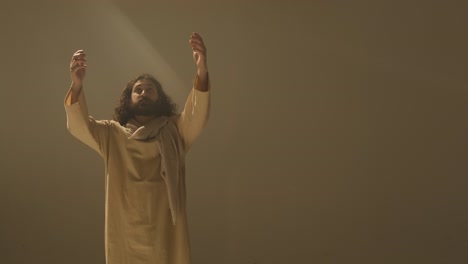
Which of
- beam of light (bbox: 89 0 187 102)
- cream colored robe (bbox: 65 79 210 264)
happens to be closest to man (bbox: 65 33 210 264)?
cream colored robe (bbox: 65 79 210 264)

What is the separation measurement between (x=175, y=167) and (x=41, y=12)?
1.97m

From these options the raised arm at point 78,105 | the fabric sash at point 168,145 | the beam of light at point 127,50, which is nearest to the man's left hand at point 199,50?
the fabric sash at point 168,145

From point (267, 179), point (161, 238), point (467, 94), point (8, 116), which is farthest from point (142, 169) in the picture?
point (467, 94)

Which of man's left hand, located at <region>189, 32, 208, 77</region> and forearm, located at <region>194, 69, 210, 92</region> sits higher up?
man's left hand, located at <region>189, 32, 208, 77</region>

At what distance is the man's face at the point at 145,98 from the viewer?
1.93 metres

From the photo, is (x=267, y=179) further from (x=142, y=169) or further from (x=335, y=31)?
(x=142, y=169)

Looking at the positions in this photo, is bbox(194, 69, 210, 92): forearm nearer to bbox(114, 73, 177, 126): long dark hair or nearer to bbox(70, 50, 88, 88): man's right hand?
bbox(114, 73, 177, 126): long dark hair

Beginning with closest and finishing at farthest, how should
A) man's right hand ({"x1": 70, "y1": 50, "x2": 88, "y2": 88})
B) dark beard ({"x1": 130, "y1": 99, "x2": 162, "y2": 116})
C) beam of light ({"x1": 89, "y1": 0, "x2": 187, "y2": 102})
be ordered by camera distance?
1. man's right hand ({"x1": 70, "y1": 50, "x2": 88, "y2": 88})
2. dark beard ({"x1": 130, "y1": 99, "x2": 162, "y2": 116})
3. beam of light ({"x1": 89, "y1": 0, "x2": 187, "y2": 102})

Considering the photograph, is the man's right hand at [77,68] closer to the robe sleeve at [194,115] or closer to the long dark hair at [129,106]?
the long dark hair at [129,106]

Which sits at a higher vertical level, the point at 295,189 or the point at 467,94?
the point at 467,94

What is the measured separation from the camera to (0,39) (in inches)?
125

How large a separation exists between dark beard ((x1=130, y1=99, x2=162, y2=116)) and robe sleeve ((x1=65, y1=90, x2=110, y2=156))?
0.41ft

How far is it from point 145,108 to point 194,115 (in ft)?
0.76

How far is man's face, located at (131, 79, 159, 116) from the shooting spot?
1.93 meters
